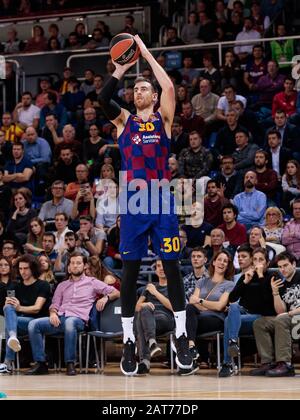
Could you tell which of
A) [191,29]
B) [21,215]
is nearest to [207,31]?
[191,29]

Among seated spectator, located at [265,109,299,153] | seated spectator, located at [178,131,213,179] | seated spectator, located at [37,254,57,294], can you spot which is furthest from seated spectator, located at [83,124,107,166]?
seated spectator, located at [37,254,57,294]

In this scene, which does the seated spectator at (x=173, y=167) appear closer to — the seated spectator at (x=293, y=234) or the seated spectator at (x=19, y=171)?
the seated spectator at (x=293, y=234)

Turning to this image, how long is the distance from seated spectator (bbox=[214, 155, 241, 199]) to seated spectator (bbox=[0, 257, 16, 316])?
144 inches

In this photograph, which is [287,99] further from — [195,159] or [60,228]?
[60,228]

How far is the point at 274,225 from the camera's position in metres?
13.9

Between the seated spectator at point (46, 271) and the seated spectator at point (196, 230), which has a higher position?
the seated spectator at point (196, 230)

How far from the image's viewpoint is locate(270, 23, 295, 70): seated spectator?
18500 mm

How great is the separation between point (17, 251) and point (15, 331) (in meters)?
2.03

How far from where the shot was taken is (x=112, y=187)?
15570 mm

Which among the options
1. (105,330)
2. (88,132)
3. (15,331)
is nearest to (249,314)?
(105,330)

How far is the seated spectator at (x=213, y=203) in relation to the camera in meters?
14.9

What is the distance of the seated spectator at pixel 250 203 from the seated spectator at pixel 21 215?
11.4ft

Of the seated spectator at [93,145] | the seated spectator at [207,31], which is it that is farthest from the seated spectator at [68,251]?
the seated spectator at [207,31]

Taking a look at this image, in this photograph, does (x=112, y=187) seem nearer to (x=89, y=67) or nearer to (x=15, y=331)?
(x=15, y=331)
